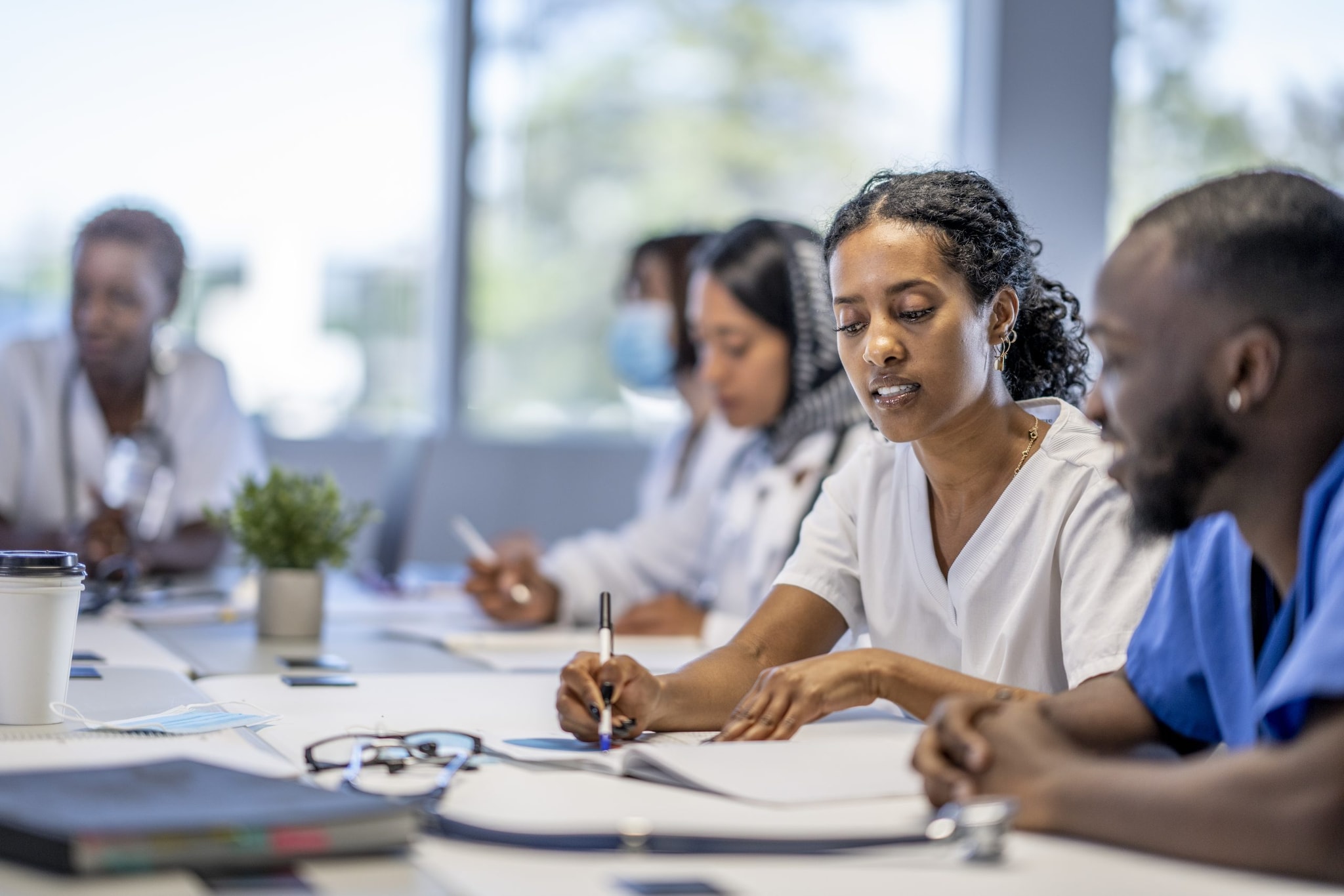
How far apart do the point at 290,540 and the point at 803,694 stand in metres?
1.11

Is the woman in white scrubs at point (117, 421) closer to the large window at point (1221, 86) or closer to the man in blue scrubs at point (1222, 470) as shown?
the man in blue scrubs at point (1222, 470)

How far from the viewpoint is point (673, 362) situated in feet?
11.7

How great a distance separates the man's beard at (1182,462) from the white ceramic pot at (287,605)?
57.3 inches

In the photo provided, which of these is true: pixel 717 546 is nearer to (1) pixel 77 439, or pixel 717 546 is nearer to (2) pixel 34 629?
(1) pixel 77 439

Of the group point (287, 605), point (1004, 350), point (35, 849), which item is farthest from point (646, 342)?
point (35, 849)

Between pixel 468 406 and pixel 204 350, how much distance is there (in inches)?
62.9

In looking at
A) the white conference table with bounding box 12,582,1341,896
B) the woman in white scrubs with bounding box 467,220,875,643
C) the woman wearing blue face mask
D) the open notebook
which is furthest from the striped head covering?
the open notebook

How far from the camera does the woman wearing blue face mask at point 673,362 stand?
10.3ft

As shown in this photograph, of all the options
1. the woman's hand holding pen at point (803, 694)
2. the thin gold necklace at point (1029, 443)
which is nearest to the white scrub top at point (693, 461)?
the thin gold necklace at point (1029, 443)

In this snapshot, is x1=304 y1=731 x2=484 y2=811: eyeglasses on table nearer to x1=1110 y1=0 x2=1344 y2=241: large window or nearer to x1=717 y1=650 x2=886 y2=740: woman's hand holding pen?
x1=717 y1=650 x2=886 y2=740: woman's hand holding pen

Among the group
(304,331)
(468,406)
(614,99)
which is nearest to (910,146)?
(614,99)

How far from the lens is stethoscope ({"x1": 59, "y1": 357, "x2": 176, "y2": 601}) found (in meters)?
3.16

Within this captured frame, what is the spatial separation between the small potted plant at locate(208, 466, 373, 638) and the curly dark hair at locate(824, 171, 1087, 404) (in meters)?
0.95

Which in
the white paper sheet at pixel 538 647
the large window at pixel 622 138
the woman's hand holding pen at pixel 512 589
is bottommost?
the white paper sheet at pixel 538 647
